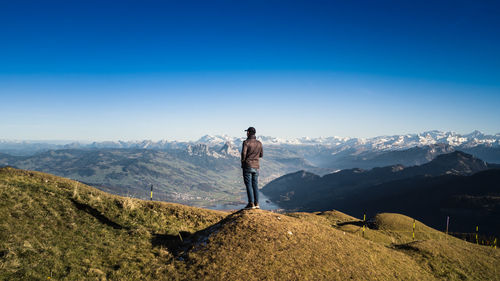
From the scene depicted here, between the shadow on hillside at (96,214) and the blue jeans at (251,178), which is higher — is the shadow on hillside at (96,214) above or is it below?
below

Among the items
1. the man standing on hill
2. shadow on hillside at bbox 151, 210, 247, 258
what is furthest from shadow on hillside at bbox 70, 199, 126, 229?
the man standing on hill

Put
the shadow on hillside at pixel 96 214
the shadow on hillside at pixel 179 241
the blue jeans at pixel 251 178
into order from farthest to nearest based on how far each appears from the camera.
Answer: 1. the shadow on hillside at pixel 96 214
2. the blue jeans at pixel 251 178
3. the shadow on hillside at pixel 179 241

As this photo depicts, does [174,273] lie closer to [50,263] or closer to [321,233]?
[50,263]

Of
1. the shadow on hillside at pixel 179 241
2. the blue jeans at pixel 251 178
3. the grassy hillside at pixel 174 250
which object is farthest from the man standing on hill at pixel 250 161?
the shadow on hillside at pixel 179 241

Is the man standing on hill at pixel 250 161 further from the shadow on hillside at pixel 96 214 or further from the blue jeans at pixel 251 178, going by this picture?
the shadow on hillside at pixel 96 214

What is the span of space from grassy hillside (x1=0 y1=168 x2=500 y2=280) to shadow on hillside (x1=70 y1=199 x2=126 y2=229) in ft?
0.25

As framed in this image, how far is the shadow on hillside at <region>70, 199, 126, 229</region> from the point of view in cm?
1529

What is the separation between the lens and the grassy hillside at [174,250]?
9773 mm

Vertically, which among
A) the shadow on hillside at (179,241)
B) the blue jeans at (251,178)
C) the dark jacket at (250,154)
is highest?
the dark jacket at (250,154)

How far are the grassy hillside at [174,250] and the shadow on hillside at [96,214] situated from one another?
8 cm

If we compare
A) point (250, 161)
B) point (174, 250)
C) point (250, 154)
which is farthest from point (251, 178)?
point (174, 250)

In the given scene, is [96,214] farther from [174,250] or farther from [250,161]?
[250,161]

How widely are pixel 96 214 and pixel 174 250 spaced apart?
22.8 feet

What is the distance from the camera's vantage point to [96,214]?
1595 centimetres
